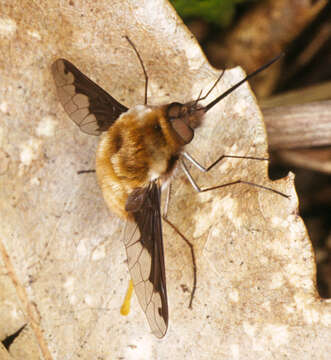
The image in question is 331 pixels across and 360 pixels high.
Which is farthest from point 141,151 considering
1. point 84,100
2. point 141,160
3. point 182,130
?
point 84,100

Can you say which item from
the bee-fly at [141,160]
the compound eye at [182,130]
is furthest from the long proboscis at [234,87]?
the compound eye at [182,130]

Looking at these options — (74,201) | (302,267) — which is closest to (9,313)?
(74,201)

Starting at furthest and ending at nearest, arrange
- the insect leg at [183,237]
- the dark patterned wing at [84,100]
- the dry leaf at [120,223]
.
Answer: the dark patterned wing at [84,100], the insect leg at [183,237], the dry leaf at [120,223]

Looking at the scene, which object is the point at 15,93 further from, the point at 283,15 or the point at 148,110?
the point at 283,15

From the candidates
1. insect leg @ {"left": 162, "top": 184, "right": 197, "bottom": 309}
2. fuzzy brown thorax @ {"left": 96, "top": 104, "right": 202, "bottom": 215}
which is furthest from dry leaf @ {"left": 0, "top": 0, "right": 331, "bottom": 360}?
fuzzy brown thorax @ {"left": 96, "top": 104, "right": 202, "bottom": 215}

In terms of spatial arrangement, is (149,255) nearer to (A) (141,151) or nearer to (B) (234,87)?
(A) (141,151)

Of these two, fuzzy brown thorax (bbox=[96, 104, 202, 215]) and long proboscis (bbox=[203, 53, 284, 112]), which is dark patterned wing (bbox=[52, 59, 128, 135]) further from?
long proboscis (bbox=[203, 53, 284, 112])

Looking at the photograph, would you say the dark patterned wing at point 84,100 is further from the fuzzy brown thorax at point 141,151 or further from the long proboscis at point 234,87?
the long proboscis at point 234,87
